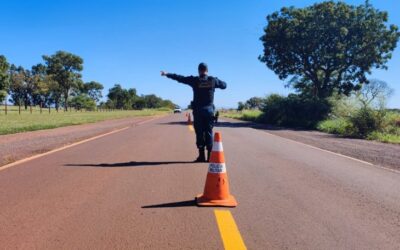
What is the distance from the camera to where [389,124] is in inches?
894

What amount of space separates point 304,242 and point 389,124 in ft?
68.2

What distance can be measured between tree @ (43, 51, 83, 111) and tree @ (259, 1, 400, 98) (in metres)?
61.9

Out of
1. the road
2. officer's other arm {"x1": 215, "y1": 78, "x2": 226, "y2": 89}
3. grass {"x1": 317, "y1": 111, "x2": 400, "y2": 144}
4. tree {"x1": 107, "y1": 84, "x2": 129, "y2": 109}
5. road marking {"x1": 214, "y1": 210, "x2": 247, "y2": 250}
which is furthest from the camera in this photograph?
tree {"x1": 107, "y1": 84, "x2": 129, "y2": 109}

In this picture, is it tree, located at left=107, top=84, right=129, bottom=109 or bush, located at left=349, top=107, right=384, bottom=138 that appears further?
tree, located at left=107, top=84, right=129, bottom=109

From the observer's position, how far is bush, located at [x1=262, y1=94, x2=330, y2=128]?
34250 mm

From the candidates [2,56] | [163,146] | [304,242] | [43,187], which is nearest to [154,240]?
[304,242]

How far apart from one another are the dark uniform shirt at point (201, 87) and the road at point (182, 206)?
132cm

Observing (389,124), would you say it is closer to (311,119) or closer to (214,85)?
(311,119)

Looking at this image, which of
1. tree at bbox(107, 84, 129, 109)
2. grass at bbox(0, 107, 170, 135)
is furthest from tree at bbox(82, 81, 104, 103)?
grass at bbox(0, 107, 170, 135)

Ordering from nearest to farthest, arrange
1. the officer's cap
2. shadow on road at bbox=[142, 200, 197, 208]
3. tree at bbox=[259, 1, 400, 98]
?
1. shadow on road at bbox=[142, 200, 197, 208]
2. the officer's cap
3. tree at bbox=[259, 1, 400, 98]

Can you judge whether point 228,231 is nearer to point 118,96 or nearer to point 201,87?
point 201,87

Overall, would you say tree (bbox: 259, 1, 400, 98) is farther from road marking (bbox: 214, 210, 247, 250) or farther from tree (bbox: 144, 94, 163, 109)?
tree (bbox: 144, 94, 163, 109)

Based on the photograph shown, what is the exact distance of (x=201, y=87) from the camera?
8.83 meters

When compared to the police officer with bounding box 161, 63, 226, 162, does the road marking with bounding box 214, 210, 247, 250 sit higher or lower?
lower
